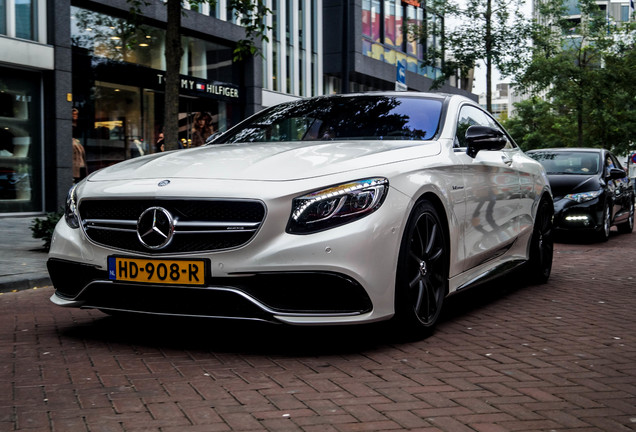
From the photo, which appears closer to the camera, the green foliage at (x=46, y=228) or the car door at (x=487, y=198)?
the car door at (x=487, y=198)

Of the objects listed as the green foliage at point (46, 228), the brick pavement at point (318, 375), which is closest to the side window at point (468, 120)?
the brick pavement at point (318, 375)

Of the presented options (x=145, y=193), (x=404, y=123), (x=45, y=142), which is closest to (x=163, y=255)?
(x=145, y=193)

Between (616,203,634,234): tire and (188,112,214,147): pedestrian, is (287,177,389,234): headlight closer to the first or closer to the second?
(616,203,634,234): tire

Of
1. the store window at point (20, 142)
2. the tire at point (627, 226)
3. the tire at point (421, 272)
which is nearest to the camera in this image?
the tire at point (421, 272)

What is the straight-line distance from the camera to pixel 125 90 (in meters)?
19.3

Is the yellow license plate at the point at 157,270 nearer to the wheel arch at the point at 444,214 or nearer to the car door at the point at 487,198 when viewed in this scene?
the wheel arch at the point at 444,214

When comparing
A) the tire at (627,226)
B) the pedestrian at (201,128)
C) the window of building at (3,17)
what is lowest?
the tire at (627,226)

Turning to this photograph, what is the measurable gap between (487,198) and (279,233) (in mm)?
2211

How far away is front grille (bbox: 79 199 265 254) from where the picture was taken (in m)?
3.94

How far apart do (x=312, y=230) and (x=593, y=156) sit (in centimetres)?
1062

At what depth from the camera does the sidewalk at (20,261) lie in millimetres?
7004

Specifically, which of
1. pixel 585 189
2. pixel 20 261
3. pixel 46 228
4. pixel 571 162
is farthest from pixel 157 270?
pixel 571 162

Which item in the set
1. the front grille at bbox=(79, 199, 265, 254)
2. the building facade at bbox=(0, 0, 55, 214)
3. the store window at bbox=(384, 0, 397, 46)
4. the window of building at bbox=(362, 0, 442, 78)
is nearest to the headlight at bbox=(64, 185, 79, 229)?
the front grille at bbox=(79, 199, 265, 254)

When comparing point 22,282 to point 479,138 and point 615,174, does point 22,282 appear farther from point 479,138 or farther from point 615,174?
point 615,174
